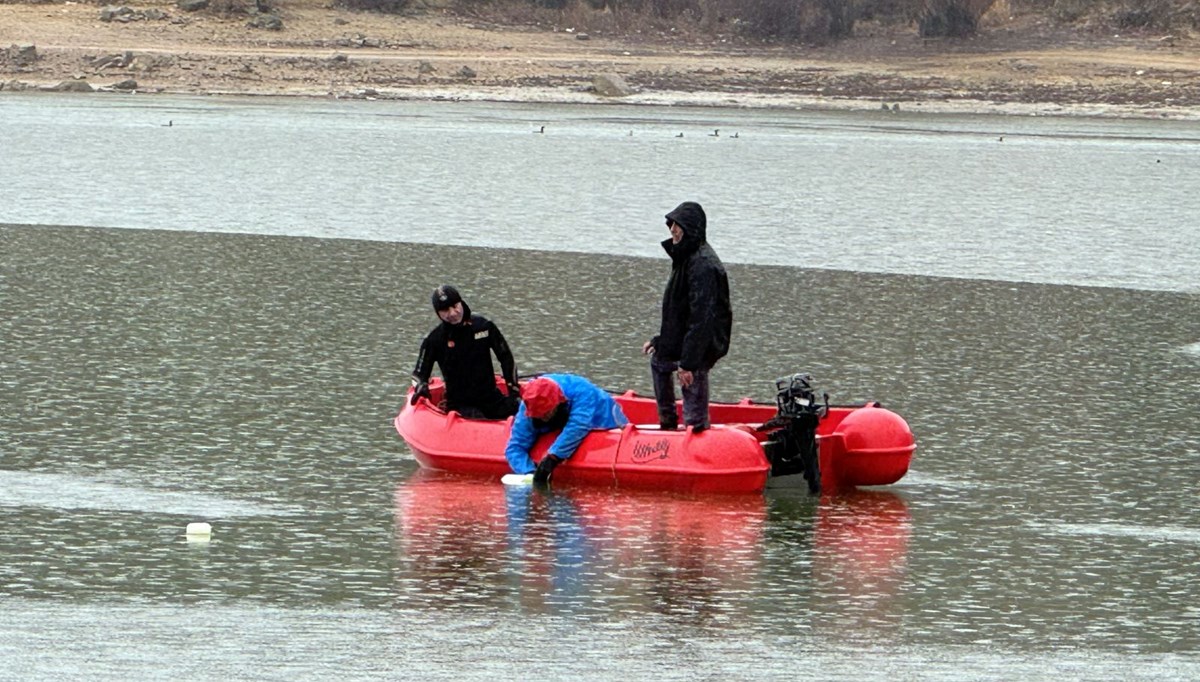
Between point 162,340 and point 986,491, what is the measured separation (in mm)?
7005

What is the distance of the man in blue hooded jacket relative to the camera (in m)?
12.0

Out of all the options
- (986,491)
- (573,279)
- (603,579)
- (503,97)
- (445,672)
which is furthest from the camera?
(503,97)

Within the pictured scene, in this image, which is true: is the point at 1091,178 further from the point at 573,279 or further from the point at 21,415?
the point at 21,415

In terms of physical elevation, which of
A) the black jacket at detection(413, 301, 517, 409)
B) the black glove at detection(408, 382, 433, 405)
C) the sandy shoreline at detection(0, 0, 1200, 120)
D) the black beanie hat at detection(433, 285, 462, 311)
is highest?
the black beanie hat at detection(433, 285, 462, 311)

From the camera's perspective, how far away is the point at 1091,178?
35812mm

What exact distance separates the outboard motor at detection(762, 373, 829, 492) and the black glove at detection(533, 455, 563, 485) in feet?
3.78

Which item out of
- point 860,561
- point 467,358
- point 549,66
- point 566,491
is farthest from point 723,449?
point 549,66

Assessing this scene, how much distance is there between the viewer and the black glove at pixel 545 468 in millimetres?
12016

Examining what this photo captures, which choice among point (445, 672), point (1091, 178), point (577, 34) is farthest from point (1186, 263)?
point (577, 34)

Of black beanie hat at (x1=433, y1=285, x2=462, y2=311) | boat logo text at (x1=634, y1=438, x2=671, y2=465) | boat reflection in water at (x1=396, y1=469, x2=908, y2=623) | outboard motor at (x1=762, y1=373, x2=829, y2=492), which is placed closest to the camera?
boat reflection in water at (x1=396, y1=469, x2=908, y2=623)

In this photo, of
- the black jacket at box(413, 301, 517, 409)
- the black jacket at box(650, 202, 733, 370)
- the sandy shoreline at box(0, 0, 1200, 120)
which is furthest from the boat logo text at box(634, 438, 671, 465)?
the sandy shoreline at box(0, 0, 1200, 120)

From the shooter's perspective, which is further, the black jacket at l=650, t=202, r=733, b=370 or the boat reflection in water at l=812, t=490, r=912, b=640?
the black jacket at l=650, t=202, r=733, b=370

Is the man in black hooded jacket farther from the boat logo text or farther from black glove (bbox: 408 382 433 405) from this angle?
black glove (bbox: 408 382 433 405)

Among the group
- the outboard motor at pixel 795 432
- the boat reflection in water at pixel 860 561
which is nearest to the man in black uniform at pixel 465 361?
the outboard motor at pixel 795 432
